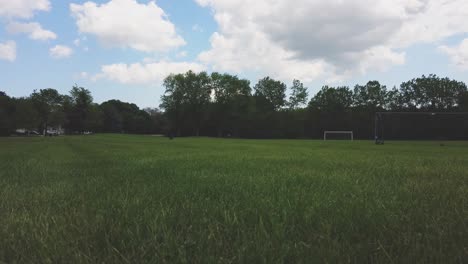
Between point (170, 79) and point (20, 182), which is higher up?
point (170, 79)

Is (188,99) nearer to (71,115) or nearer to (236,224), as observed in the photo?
(71,115)

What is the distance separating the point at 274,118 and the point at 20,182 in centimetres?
8271

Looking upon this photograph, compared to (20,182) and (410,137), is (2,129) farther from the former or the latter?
(20,182)

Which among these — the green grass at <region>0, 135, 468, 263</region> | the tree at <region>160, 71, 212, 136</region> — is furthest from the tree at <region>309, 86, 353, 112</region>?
the green grass at <region>0, 135, 468, 263</region>

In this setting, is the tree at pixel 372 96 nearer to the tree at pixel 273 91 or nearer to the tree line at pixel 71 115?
the tree at pixel 273 91

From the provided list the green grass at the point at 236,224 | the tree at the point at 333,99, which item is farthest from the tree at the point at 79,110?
the green grass at the point at 236,224

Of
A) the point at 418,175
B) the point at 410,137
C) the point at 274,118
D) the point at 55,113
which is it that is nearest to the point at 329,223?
the point at 418,175

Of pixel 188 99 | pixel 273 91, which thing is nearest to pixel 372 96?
pixel 273 91

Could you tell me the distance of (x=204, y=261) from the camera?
2.02 m

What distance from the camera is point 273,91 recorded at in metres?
97.5

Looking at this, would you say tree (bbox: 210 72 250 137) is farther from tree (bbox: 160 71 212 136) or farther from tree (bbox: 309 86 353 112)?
tree (bbox: 309 86 353 112)

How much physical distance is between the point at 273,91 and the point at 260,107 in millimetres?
7263

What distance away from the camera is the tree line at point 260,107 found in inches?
3275

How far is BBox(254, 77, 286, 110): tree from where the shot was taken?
9750 centimetres
